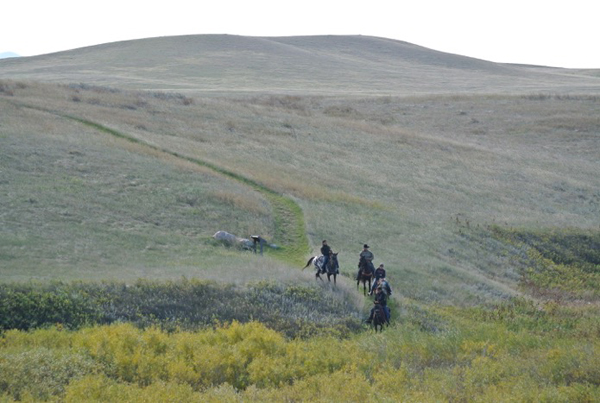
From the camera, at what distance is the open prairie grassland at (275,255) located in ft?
44.8

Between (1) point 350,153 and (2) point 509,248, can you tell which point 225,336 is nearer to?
(2) point 509,248

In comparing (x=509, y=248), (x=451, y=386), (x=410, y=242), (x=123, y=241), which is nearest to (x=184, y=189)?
(x=123, y=241)

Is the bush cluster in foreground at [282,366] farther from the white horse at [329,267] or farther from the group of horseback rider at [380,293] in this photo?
the white horse at [329,267]

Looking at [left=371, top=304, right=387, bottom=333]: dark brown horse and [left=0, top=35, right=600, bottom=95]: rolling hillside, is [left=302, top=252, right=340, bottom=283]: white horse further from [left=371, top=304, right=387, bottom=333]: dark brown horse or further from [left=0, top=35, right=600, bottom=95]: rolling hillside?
[left=0, top=35, right=600, bottom=95]: rolling hillside

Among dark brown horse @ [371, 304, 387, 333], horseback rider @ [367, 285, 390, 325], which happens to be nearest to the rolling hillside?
horseback rider @ [367, 285, 390, 325]

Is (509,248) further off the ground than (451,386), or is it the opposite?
(451,386)

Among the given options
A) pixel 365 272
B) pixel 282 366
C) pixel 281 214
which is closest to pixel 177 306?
pixel 282 366

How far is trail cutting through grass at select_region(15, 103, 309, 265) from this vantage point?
27359 millimetres

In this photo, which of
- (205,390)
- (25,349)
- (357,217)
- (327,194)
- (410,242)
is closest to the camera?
(205,390)

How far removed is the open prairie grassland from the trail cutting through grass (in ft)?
0.48

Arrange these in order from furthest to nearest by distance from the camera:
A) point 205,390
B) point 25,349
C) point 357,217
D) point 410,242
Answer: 1. point 357,217
2. point 410,242
3. point 25,349
4. point 205,390

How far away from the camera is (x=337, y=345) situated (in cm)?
1661

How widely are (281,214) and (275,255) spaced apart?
5.76 metres

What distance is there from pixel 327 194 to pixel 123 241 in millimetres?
14655
